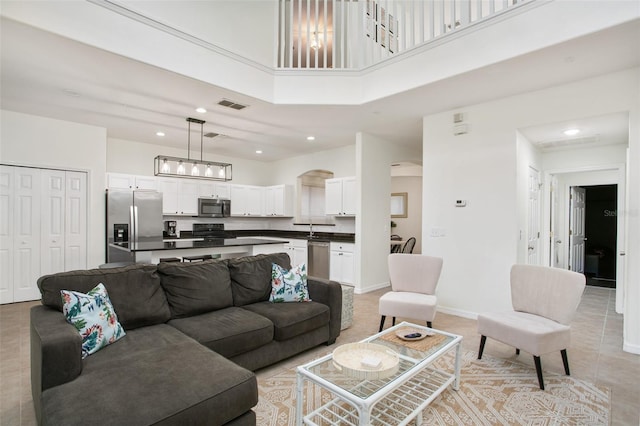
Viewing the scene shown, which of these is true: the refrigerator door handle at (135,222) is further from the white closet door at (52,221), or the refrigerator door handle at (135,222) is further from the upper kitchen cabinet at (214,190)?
the upper kitchen cabinet at (214,190)

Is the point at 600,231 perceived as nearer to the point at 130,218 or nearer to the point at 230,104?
the point at 230,104

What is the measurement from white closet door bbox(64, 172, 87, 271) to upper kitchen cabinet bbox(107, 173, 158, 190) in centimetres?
41

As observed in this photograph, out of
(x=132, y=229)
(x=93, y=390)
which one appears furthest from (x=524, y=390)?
(x=132, y=229)

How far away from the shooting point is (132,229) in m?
5.39

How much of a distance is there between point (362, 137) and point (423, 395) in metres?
4.06

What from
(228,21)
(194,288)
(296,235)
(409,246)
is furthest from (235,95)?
(409,246)

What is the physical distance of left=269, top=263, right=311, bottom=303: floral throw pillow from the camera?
314 centimetres

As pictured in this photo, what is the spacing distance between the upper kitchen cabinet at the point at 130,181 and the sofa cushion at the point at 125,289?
373 centimetres

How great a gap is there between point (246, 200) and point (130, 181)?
244 centimetres

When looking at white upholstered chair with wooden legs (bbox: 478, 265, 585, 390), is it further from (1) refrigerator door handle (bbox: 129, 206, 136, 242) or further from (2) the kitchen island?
(1) refrigerator door handle (bbox: 129, 206, 136, 242)

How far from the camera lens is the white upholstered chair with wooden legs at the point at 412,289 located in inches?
132

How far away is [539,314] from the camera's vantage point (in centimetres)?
289

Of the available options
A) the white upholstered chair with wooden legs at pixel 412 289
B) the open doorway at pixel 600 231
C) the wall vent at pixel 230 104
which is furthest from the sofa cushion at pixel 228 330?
the open doorway at pixel 600 231

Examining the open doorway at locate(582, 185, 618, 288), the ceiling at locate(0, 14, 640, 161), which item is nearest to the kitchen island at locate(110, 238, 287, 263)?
the ceiling at locate(0, 14, 640, 161)
